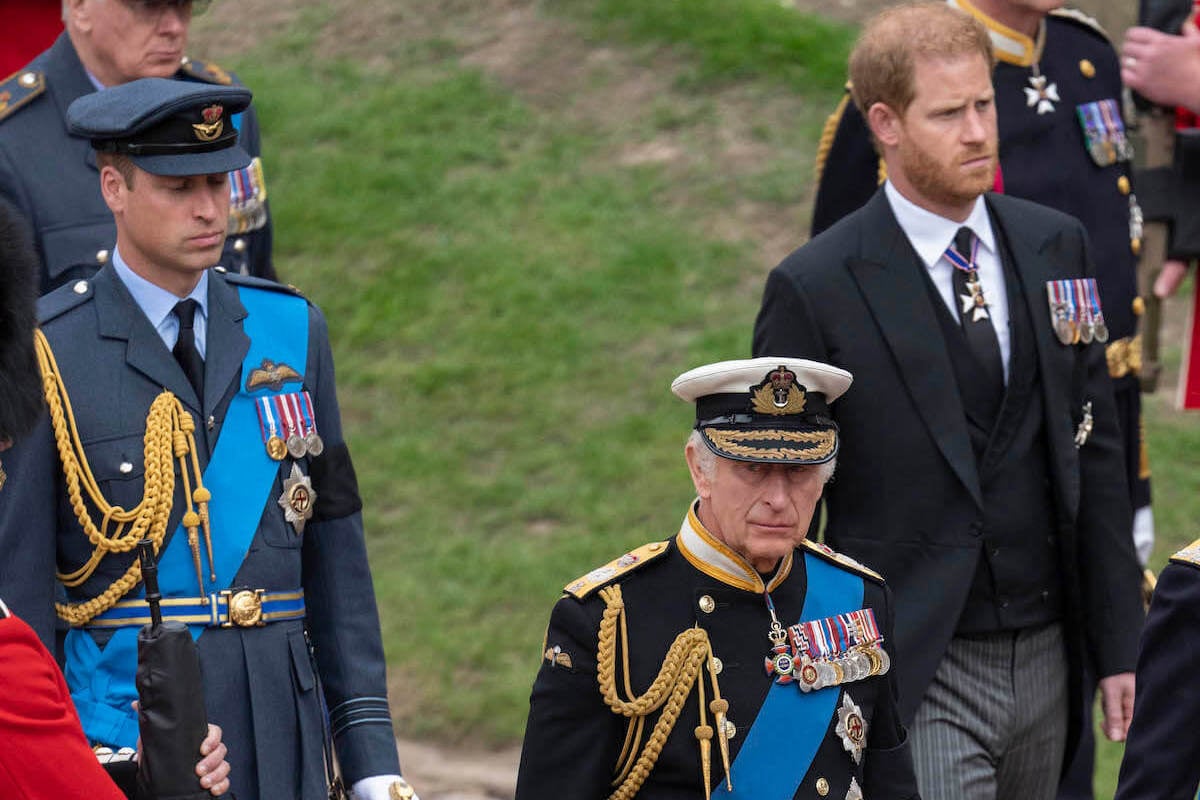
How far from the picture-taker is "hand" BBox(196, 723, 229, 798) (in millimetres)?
4113

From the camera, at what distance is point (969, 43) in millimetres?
5246

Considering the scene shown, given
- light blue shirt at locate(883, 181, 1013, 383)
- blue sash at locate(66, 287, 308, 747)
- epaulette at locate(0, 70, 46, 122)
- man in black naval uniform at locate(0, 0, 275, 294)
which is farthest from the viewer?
epaulette at locate(0, 70, 46, 122)

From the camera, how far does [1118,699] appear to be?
5258mm

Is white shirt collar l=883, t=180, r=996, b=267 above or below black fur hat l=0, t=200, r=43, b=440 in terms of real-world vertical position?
below

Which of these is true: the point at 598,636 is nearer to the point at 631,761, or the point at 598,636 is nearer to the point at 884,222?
the point at 631,761

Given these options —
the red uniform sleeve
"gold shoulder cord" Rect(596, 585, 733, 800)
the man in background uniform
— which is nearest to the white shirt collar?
the man in background uniform

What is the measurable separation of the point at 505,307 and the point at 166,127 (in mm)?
5301

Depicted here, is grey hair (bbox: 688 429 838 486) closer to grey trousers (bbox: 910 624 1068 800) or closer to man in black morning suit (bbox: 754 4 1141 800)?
man in black morning suit (bbox: 754 4 1141 800)

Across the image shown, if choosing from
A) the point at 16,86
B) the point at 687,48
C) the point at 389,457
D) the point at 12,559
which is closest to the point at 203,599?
the point at 12,559

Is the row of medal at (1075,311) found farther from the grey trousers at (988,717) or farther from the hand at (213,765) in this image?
the hand at (213,765)

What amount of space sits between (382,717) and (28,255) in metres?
1.41

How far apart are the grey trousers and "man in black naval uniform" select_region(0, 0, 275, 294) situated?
199 centimetres

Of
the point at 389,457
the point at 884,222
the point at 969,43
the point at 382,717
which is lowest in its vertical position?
the point at 389,457

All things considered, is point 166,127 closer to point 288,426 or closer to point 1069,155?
point 288,426
